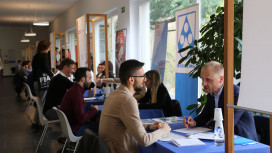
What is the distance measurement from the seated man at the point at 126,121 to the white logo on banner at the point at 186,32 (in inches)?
89.5

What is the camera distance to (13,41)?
25641mm

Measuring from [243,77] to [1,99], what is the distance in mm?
11869

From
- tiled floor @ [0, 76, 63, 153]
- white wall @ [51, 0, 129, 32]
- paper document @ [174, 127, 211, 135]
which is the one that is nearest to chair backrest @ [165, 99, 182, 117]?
paper document @ [174, 127, 211, 135]

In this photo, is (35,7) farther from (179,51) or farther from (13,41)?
(179,51)

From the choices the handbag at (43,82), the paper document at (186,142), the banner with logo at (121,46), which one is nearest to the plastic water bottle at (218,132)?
the paper document at (186,142)

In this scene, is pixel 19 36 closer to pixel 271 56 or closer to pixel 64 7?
pixel 64 7

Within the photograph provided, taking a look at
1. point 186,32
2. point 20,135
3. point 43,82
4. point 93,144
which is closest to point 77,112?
point 93,144

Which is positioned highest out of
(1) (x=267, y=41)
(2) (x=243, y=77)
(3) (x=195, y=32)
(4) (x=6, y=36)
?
(4) (x=6, y=36)

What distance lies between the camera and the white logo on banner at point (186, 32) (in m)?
4.75

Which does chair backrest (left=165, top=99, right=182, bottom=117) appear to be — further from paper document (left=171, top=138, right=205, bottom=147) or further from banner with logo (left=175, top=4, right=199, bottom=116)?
paper document (left=171, top=138, right=205, bottom=147)

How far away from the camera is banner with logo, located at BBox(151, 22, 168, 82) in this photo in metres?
5.80

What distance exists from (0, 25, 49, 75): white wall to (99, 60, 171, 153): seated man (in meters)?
23.6

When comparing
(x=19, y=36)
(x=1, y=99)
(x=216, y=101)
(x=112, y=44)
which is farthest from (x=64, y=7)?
(x=216, y=101)

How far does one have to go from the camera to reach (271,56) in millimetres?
1241
